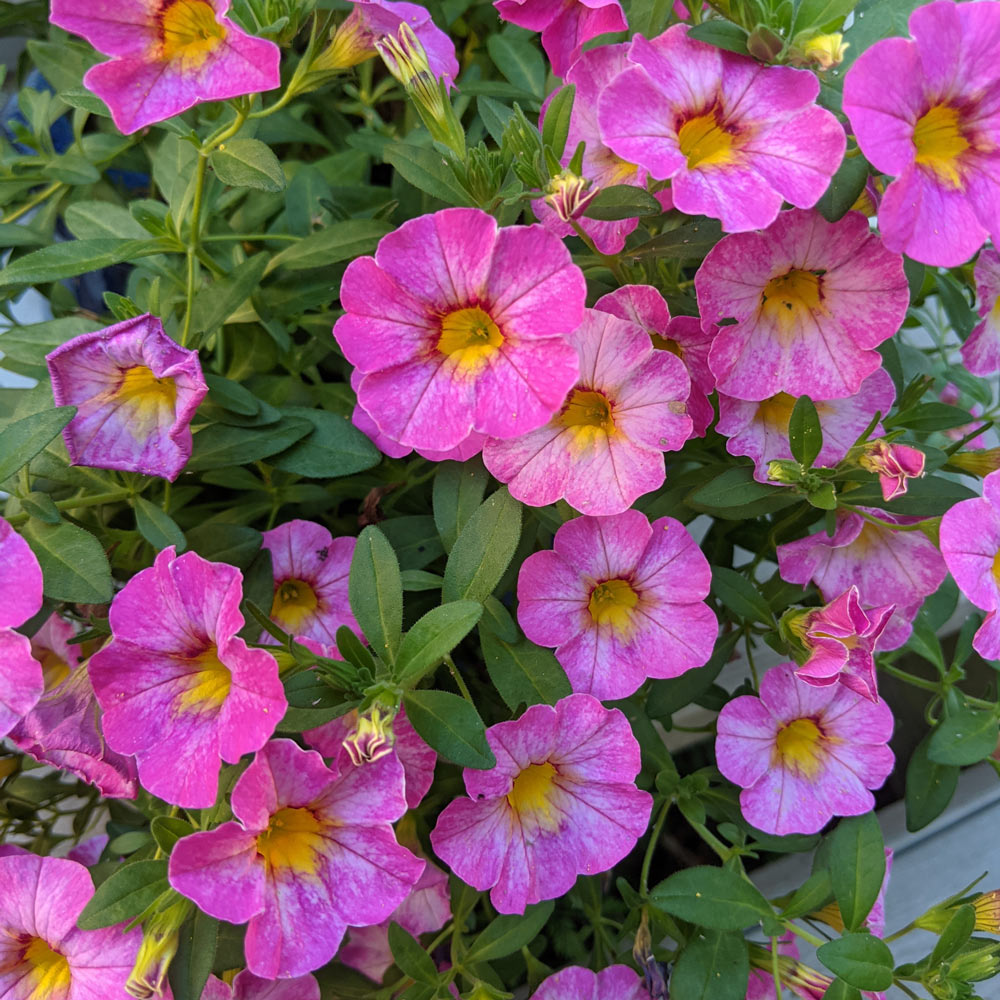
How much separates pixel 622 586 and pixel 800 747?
0.21 meters

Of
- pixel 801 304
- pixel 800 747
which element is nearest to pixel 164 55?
pixel 801 304

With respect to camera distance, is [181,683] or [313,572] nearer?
[181,683]

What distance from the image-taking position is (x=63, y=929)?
609 mm

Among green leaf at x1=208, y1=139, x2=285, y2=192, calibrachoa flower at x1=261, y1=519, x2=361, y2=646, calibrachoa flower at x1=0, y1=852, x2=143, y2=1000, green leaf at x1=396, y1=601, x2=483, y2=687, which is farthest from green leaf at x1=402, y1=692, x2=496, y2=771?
green leaf at x1=208, y1=139, x2=285, y2=192

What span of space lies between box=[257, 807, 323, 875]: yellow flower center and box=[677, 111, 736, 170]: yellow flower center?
0.48 m

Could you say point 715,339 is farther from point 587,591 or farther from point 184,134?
point 184,134

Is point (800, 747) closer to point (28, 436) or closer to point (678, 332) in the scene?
point (678, 332)

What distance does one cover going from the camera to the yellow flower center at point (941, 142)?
1.85 ft

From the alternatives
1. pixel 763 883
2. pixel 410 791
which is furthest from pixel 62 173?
pixel 763 883

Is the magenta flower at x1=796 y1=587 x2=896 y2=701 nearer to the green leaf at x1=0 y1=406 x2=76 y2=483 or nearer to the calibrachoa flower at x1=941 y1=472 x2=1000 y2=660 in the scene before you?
the calibrachoa flower at x1=941 y1=472 x2=1000 y2=660

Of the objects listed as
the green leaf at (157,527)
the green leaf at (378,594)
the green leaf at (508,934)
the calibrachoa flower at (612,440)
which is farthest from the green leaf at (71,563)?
the green leaf at (508,934)

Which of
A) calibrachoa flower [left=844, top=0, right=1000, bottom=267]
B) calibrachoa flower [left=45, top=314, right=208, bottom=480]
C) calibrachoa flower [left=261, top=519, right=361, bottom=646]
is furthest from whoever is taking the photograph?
calibrachoa flower [left=261, top=519, right=361, bottom=646]

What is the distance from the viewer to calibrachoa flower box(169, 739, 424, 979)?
532mm

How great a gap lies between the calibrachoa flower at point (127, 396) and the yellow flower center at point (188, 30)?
7.0 inches
